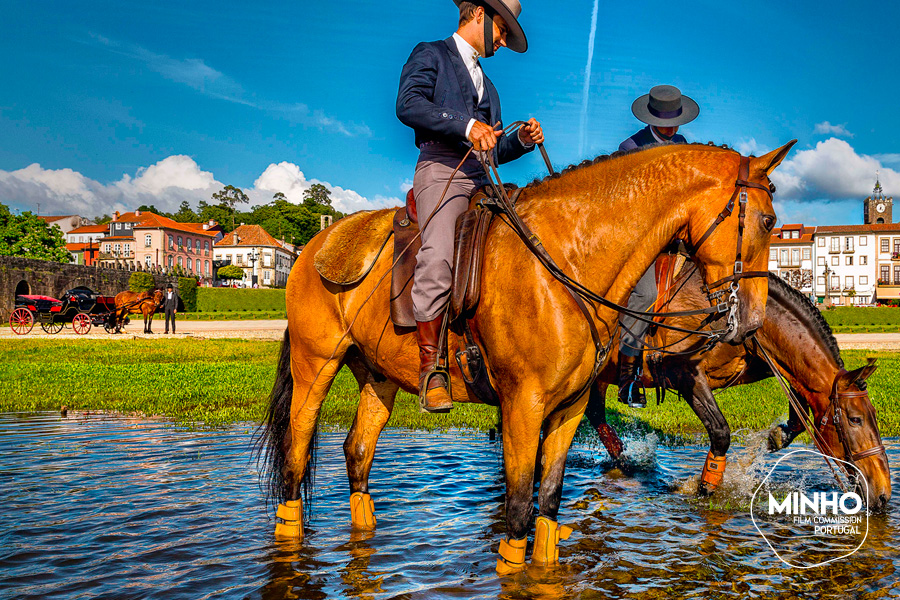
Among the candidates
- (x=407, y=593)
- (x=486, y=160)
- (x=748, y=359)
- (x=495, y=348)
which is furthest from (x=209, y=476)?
(x=748, y=359)

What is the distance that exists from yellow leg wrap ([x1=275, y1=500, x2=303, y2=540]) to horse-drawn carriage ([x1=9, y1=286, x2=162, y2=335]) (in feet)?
96.9

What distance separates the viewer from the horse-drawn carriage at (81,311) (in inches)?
1260

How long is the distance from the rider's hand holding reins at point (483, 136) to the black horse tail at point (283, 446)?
2.79 m

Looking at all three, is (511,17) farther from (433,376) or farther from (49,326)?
(49,326)

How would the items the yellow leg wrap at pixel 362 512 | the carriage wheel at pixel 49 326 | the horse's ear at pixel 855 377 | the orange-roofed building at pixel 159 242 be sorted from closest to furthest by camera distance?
the yellow leg wrap at pixel 362 512 < the horse's ear at pixel 855 377 < the carriage wheel at pixel 49 326 < the orange-roofed building at pixel 159 242

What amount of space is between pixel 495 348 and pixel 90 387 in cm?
1137

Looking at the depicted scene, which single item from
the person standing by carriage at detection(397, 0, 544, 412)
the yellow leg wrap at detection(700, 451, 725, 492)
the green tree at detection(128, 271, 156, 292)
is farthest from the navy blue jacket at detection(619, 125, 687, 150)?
the green tree at detection(128, 271, 156, 292)

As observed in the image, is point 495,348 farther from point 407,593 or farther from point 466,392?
point 407,593

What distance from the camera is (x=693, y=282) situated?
6.47 m

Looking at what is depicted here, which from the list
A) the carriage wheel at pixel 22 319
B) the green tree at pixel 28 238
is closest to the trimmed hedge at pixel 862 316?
the carriage wheel at pixel 22 319

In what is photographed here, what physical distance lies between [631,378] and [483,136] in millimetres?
3523

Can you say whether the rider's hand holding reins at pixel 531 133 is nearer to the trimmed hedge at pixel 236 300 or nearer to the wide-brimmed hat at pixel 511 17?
the wide-brimmed hat at pixel 511 17

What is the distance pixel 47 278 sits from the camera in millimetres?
46719

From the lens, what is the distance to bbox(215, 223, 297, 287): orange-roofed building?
5167 inches
